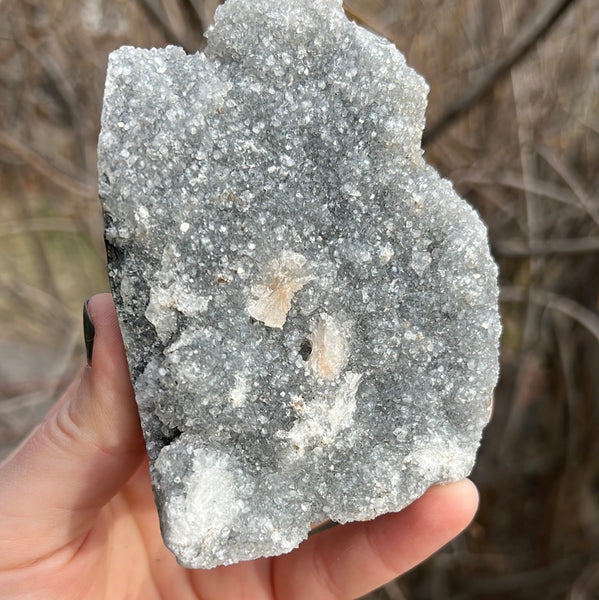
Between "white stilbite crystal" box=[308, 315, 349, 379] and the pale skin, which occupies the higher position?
"white stilbite crystal" box=[308, 315, 349, 379]

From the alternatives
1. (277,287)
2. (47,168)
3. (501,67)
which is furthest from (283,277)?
(47,168)

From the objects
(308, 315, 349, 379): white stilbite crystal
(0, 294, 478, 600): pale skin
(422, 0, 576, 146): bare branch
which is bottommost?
(0, 294, 478, 600): pale skin

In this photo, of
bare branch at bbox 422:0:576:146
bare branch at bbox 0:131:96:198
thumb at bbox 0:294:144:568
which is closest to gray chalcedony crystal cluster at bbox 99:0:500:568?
thumb at bbox 0:294:144:568

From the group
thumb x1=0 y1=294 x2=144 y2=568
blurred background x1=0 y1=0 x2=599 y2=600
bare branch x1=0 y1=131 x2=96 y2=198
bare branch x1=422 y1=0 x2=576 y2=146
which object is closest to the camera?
thumb x1=0 y1=294 x2=144 y2=568

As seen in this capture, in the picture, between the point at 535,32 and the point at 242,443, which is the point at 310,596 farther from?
the point at 535,32

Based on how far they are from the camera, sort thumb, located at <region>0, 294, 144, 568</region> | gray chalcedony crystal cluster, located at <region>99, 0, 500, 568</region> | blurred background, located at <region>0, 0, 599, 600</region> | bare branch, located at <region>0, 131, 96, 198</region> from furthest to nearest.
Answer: bare branch, located at <region>0, 131, 96, 198</region> < blurred background, located at <region>0, 0, 599, 600</region> < thumb, located at <region>0, 294, 144, 568</region> < gray chalcedony crystal cluster, located at <region>99, 0, 500, 568</region>

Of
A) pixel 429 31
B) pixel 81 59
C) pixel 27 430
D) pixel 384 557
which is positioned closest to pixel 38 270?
pixel 27 430

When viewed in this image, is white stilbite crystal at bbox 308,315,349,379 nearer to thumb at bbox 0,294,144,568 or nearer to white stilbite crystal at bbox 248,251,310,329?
white stilbite crystal at bbox 248,251,310,329

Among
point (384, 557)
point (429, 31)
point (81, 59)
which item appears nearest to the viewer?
point (384, 557)
